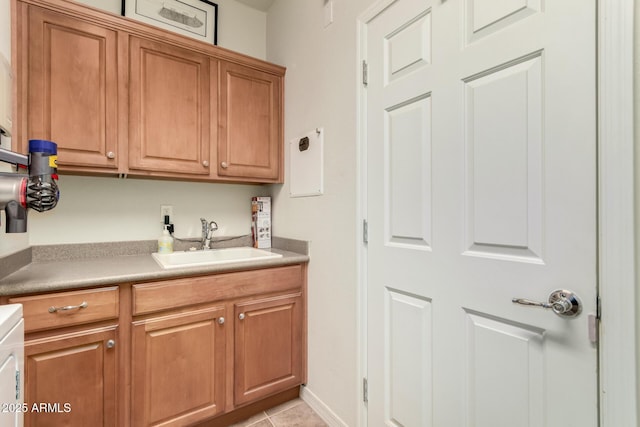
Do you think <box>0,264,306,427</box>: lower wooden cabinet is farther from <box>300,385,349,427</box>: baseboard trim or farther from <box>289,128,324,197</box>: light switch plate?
<box>289,128,324,197</box>: light switch plate

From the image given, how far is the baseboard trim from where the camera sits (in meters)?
1.65

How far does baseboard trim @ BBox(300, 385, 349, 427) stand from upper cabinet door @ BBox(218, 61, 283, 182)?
4.65ft

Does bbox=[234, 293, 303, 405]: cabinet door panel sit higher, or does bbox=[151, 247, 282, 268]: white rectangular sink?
bbox=[151, 247, 282, 268]: white rectangular sink

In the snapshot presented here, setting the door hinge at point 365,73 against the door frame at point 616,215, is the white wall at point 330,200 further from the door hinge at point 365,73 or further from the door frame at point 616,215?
the door frame at point 616,215

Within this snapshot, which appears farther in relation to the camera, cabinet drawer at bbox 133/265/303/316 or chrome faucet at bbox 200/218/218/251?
chrome faucet at bbox 200/218/218/251

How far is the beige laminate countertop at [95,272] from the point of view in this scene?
1197 mm

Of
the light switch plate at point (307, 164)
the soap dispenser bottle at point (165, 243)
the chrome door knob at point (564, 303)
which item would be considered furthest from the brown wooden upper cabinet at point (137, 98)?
the chrome door knob at point (564, 303)

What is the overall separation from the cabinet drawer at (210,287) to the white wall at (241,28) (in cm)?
174

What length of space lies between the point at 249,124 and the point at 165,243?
952 millimetres

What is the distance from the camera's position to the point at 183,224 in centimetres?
212

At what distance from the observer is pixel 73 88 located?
151 cm

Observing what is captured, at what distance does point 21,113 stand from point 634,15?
7.24 feet

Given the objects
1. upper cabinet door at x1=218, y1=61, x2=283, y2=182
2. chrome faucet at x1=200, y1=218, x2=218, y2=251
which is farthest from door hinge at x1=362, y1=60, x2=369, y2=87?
chrome faucet at x1=200, y1=218, x2=218, y2=251

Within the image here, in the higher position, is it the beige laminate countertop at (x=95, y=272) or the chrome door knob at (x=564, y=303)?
the chrome door knob at (x=564, y=303)
